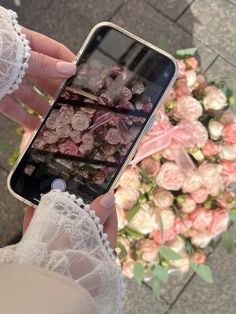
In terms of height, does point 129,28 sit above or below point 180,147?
above

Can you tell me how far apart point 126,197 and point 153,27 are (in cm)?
105

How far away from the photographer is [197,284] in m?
2.03

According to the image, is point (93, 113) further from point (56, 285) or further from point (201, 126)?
point (56, 285)

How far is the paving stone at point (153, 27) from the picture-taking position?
2131 mm

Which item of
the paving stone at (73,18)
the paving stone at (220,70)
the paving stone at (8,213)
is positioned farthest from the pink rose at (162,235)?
the paving stone at (73,18)

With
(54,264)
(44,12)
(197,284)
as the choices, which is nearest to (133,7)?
(44,12)

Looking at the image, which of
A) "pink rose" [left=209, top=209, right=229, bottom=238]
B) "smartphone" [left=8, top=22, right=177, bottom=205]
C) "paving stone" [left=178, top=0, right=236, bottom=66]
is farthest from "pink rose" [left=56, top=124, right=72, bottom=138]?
"paving stone" [left=178, top=0, right=236, bottom=66]

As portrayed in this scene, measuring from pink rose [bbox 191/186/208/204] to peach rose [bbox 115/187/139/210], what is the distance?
17 centimetres

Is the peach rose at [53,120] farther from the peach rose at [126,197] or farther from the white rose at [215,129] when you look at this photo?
the white rose at [215,129]

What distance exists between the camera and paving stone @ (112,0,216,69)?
2.13 meters

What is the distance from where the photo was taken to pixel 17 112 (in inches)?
52.3

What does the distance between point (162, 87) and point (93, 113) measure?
19 cm

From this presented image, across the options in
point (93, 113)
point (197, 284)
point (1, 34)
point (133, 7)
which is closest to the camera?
point (1, 34)

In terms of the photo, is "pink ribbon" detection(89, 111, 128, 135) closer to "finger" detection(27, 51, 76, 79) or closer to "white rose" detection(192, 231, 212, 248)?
"finger" detection(27, 51, 76, 79)
